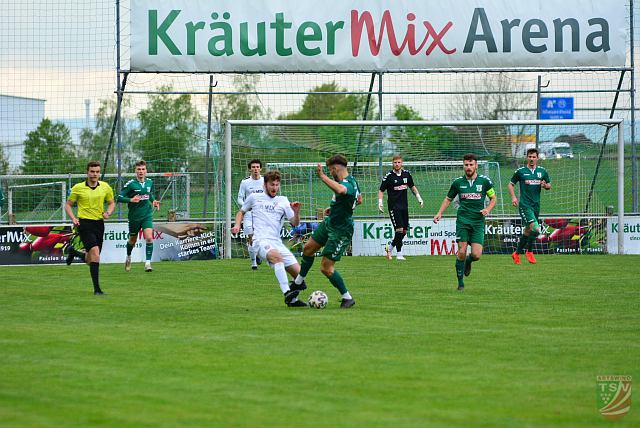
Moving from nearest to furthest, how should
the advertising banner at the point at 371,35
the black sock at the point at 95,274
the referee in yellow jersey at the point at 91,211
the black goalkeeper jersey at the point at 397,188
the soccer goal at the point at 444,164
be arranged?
the black sock at the point at 95,274, the referee in yellow jersey at the point at 91,211, the black goalkeeper jersey at the point at 397,188, the soccer goal at the point at 444,164, the advertising banner at the point at 371,35

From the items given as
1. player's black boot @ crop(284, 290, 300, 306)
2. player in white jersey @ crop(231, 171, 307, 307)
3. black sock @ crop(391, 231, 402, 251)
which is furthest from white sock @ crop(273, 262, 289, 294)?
black sock @ crop(391, 231, 402, 251)

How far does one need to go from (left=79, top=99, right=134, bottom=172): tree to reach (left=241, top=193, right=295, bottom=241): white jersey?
38.6 ft

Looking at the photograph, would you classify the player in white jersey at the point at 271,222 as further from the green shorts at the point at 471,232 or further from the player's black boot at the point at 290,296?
the green shorts at the point at 471,232

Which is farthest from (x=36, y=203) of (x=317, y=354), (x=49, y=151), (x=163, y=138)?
(x=317, y=354)

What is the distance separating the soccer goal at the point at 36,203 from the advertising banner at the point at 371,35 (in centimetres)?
383

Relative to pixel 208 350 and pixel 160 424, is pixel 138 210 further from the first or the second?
pixel 160 424

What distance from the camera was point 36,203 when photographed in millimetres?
24906

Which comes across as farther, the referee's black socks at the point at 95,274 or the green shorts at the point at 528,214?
the green shorts at the point at 528,214

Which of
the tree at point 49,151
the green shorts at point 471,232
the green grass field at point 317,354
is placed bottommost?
the green grass field at point 317,354

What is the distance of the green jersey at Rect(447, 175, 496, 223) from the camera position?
54.7 ft

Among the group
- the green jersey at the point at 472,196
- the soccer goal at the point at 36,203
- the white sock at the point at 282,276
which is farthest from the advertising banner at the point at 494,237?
the white sock at the point at 282,276

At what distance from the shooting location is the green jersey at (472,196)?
1669 centimetres

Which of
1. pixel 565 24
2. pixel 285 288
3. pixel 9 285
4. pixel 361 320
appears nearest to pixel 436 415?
pixel 361 320

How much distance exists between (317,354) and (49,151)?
58.5ft
